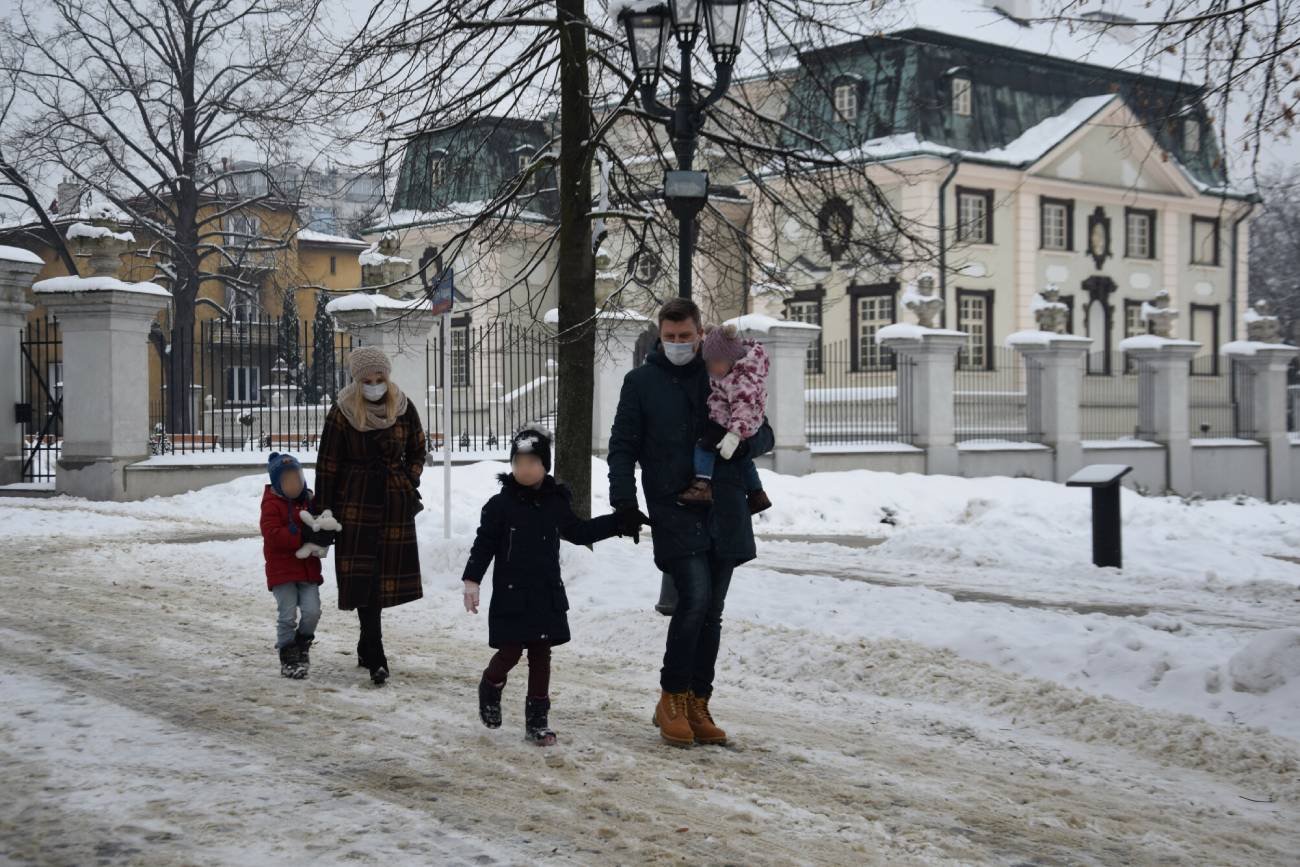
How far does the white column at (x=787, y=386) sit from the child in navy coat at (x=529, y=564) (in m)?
15.4

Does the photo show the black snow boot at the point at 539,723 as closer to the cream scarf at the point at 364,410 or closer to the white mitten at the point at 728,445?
the white mitten at the point at 728,445

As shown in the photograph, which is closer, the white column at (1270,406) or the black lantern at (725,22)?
the black lantern at (725,22)

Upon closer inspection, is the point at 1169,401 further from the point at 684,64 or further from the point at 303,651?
the point at 303,651

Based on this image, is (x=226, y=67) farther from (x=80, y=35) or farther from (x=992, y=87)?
(x=992, y=87)

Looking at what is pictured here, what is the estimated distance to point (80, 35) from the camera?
103 ft

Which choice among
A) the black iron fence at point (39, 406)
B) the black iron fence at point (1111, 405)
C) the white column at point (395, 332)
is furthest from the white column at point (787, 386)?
the black iron fence at point (39, 406)

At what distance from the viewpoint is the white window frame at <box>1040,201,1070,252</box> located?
4047cm

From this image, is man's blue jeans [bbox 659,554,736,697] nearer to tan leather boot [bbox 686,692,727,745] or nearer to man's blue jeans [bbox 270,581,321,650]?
tan leather boot [bbox 686,692,727,745]

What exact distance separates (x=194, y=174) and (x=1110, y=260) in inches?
1097

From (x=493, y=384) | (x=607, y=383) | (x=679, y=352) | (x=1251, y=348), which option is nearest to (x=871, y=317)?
(x=1251, y=348)

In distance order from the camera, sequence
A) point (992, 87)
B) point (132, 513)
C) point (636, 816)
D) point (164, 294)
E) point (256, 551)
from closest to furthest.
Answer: point (636, 816) < point (256, 551) < point (132, 513) < point (164, 294) < point (992, 87)

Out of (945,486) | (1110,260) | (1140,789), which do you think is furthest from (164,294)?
(1110,260)

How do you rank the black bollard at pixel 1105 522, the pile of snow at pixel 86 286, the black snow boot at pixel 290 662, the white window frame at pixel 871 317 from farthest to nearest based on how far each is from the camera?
the white window frame at pixel 871 317 → the pile of snow at pixel 86 286 → the black bollard at pixel 1105 522 → the black snow boot at pixel 290 662

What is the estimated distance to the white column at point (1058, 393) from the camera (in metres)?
24.9
